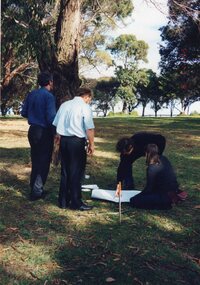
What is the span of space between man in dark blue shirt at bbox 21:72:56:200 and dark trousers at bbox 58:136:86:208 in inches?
24.0

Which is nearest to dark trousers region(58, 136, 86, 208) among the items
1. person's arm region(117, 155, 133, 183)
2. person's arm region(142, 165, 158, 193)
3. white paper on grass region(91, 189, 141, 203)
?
white paper on grass region(91, 189, 141, 203)

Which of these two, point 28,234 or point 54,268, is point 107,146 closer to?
point 28,234

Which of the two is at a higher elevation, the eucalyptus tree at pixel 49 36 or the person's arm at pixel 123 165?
the eucalyptus tree at pixel 49 36

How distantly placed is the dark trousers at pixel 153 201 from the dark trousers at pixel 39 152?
5.56 ft

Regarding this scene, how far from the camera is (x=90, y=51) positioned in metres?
37.6

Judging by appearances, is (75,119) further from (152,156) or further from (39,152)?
(152,156)

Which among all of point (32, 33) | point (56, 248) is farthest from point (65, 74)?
point (56, 248)

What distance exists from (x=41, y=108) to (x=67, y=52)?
3.43m

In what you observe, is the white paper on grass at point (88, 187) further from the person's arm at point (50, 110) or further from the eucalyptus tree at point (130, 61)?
the eucalyptus tree at point (130, 61)

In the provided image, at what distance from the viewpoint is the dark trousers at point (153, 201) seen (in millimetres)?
7117

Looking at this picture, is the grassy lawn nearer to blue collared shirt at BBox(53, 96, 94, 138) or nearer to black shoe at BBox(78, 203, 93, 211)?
black shoe at BBox(78, 203, 93, 211)

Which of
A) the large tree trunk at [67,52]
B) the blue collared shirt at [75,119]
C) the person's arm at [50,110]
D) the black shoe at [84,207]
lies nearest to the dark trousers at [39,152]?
the person's arm at [50,110]

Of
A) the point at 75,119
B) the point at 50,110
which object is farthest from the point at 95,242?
the point at 50,110

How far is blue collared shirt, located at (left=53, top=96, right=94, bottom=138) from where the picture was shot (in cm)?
670
